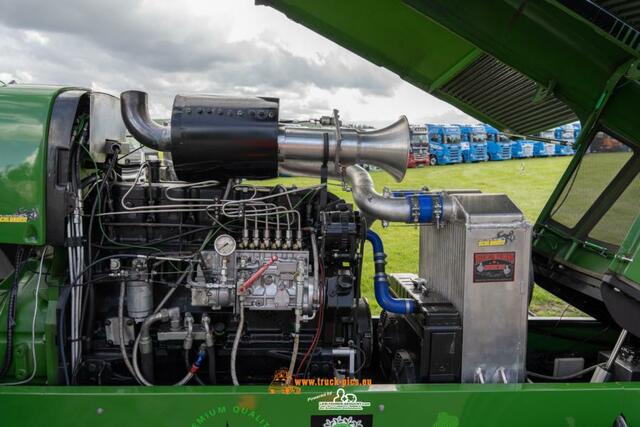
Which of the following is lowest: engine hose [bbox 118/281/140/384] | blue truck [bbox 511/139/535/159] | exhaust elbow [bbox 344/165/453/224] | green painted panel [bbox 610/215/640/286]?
engine hose [bbox 118/281/140/384]

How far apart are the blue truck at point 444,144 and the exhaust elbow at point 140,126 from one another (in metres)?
22.6

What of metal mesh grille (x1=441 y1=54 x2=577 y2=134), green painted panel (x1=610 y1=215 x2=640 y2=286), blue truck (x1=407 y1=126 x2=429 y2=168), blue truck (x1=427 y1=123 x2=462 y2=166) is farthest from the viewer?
blue truck (x1=427 y1=123 x2=462 y2=166)

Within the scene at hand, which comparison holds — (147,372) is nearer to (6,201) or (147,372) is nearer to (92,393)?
(92,393)

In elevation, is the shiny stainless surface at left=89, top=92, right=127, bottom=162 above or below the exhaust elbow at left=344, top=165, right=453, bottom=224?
above

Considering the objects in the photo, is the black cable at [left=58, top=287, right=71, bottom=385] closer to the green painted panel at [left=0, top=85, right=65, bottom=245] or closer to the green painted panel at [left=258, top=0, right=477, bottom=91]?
the green painted panel at [left=0, top=85, right=65, bottom=245]

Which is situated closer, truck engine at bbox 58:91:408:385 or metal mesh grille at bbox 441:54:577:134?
truck engine at bbox 58:91:408:385

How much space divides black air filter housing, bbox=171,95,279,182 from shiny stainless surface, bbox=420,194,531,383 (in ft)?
3.42

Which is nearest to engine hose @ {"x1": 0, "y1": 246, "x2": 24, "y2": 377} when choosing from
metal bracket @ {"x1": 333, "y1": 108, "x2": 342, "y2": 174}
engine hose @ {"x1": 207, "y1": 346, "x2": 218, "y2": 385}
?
engine hose @ {"x1": 207, "y1": 346, "x2": 218, "y2": 385}

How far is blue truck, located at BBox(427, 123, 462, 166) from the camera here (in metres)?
24.3

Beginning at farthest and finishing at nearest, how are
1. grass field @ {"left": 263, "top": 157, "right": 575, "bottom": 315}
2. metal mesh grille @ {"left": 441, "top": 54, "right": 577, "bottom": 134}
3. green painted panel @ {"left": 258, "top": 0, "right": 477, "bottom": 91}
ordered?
grass field @ {"left": 263, "top": 157, "right": 575, "bottom": 315}, metal mesh grille @ {"left": 441, "top": 54, "right": 577, "bottom": 134}, green painted panel @ {"left": 258, "top": 0, "right": 477, "bottom": 91}

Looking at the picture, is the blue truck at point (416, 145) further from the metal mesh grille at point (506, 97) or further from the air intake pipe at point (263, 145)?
the metal mesh grille at point (506, 97)

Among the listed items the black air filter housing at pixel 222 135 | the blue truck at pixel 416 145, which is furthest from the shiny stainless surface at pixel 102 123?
the blue truck at pixel 416 145

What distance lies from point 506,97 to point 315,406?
9.30ft

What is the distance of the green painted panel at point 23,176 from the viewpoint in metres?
2.23
